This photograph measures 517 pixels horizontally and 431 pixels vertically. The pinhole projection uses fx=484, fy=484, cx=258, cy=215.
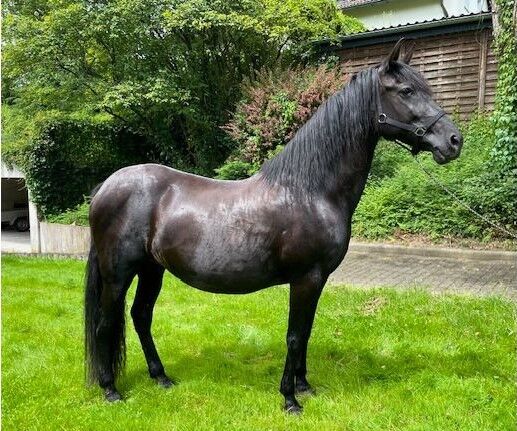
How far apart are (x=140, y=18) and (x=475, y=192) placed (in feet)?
29.2

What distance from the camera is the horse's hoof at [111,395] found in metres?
3.16

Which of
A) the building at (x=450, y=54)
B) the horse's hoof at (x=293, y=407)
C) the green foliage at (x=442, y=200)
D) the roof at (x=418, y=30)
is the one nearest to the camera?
the horse's hoof at (x=293, y=407)

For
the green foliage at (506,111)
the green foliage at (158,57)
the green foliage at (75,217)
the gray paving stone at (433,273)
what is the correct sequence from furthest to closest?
the green foliage at (158,57), the green foliage at (75,217), the green foliage at (506,111), the gray paving stone at (433,273)

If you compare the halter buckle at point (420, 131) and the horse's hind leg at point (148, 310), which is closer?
the halter buckle at point (420, 131)

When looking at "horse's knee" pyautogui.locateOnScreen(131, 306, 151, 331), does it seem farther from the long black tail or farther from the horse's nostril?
the horse's nostril

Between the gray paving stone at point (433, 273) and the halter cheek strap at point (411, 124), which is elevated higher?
the halter cheek strap at point (411, 124)

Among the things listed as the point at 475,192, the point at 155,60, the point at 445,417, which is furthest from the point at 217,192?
the point at 155,60

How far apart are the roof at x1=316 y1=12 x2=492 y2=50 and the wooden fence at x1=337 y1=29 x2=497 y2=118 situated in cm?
14

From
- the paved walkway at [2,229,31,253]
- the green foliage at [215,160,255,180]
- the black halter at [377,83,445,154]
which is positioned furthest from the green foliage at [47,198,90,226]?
the black halter at [377,83,445,154]

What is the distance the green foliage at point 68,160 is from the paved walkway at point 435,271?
819cm

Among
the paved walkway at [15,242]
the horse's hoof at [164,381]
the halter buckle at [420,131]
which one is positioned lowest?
the paved walkway at [15,242]

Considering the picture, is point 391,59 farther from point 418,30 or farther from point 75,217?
point 75,217

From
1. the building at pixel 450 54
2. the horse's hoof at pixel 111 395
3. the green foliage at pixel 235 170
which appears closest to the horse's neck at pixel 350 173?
the horse's hoof at pixel 111 395

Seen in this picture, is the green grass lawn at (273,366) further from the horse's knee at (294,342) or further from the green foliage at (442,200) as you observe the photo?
the green foliage at (442,200)
